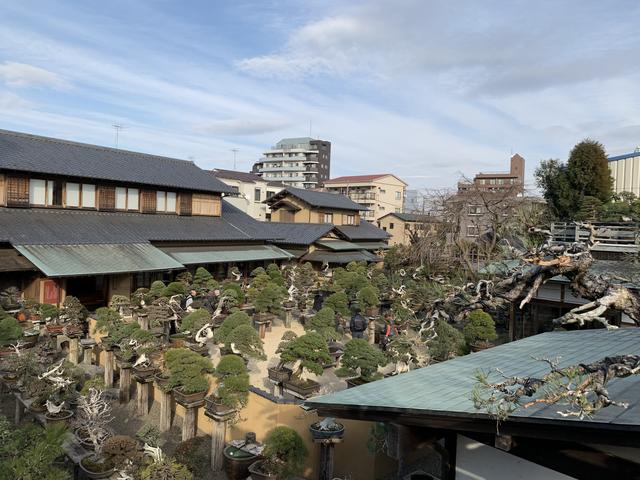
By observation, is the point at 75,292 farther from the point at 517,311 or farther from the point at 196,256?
the point at 517,311

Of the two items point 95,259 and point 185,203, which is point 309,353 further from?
point 185,203

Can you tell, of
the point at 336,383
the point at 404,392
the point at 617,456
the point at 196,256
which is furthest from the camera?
the point at 196,256

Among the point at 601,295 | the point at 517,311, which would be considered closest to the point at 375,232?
the point at 517,311

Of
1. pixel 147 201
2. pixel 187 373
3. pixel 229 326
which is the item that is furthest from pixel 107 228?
pixel 187 373

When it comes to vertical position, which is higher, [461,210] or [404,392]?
[461,210]

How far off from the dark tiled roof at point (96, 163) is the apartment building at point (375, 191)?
33.7m

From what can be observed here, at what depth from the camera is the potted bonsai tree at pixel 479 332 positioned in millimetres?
12734

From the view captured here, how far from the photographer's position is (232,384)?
27.7 ft

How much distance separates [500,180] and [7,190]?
55642 millimetres

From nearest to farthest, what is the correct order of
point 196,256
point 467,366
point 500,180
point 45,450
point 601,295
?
point 467,366 → point 45,450 → point 601,295 → point 196,256 → point 500,180

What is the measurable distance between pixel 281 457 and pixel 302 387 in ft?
7.74

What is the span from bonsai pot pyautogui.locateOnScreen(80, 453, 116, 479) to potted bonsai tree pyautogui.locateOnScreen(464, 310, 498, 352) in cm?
937

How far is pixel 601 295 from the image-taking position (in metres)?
7.32

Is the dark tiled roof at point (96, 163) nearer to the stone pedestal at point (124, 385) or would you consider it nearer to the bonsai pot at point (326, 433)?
the stone pedestal at point (124, 385)
